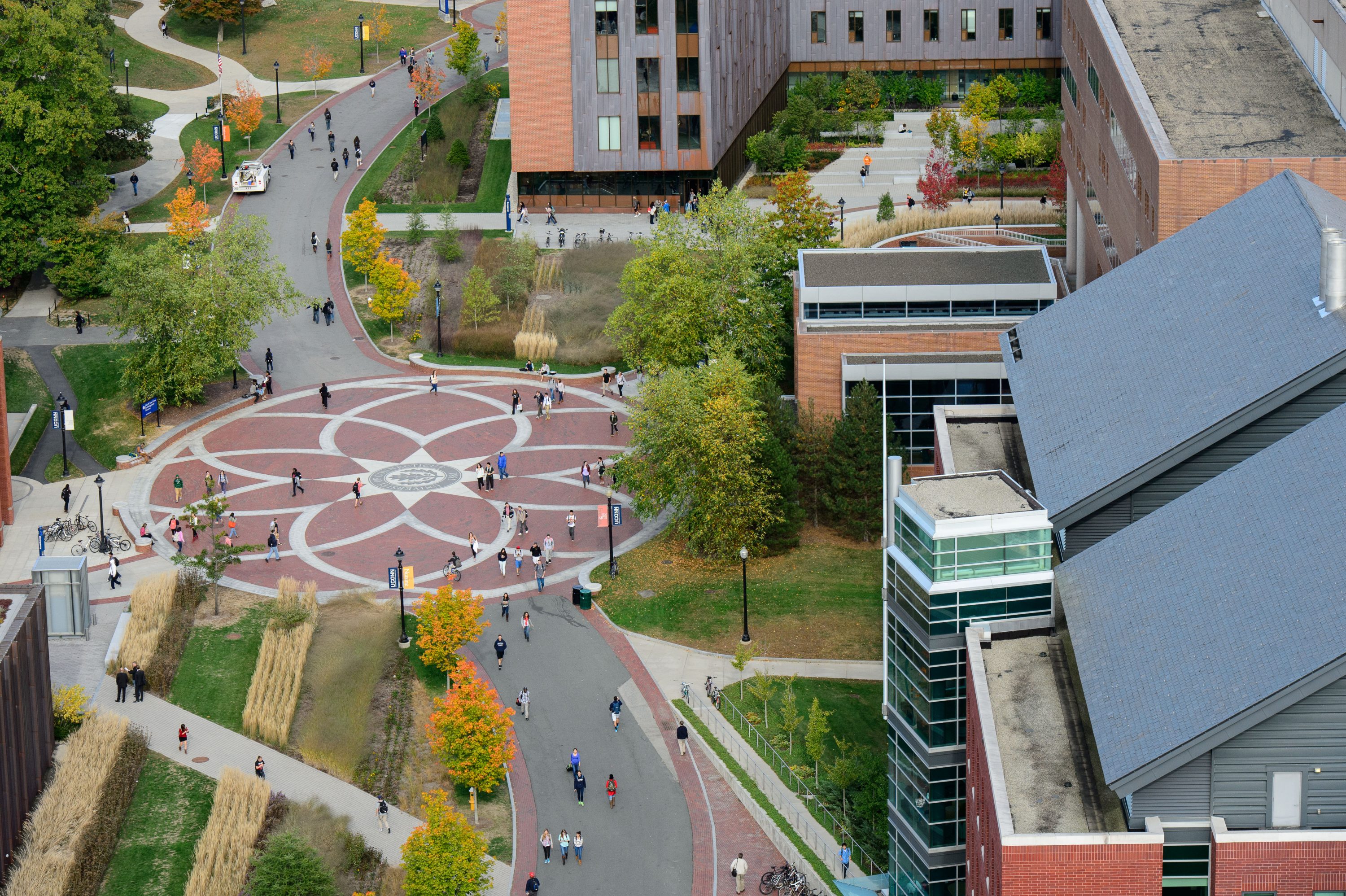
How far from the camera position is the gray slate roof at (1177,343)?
141 feet

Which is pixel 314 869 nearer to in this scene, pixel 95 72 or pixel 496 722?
pixel 496 722

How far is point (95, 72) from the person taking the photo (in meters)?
89.0

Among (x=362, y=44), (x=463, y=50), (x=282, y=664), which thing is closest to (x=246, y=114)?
(x=463, y=50)

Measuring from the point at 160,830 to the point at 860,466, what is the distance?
2778cm

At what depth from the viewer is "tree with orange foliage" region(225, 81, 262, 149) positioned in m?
111

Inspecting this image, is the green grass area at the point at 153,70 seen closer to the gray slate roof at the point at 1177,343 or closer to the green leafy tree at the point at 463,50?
the green leafy tree at the point at 463,50

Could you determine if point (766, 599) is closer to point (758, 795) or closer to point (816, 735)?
point (816, 735)

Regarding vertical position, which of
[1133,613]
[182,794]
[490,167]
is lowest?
[182,794]

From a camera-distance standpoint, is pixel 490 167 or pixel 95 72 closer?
pixel 95 72

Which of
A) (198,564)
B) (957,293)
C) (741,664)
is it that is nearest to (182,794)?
(198,564)

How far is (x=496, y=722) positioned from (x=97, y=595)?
19.6 meters

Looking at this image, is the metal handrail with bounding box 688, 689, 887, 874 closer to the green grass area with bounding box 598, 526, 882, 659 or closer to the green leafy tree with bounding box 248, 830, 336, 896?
the green grass area with bounding box 598, 526, 882, 659

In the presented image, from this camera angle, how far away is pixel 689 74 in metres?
99.0

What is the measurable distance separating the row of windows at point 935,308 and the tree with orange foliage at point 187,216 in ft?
114
